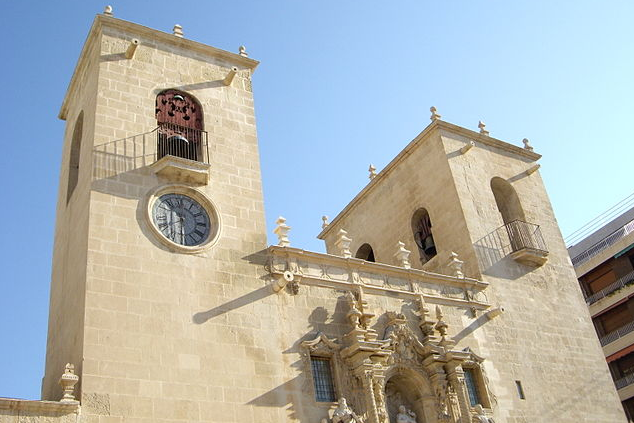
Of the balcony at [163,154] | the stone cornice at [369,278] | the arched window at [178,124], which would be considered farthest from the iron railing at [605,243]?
the balcony at [163,154]

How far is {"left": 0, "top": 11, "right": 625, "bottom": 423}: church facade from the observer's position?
1240cm

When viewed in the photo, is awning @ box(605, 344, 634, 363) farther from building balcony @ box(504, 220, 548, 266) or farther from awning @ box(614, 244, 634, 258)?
building balcony @ box(504, 220, 548, 266)

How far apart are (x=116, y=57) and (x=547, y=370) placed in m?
12.9

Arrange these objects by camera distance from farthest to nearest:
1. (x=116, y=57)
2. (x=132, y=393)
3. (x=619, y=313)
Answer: (x=619, y=313) < (x=116, y=57) < (x=132, y=393)

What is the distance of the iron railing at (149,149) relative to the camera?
1415 centimetres

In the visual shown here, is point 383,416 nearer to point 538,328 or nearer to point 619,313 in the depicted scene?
point 538,328

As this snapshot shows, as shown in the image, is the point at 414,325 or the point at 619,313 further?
the point at 619,313

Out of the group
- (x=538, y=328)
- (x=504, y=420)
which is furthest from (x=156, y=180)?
(x=538, y=328)

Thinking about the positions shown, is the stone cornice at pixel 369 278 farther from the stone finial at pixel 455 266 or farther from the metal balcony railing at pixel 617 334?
the metal balcony railing at pixel 617 334

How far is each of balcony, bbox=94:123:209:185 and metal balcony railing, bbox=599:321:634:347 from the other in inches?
893

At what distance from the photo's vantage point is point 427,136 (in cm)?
2119

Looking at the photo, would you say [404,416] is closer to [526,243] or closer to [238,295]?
[238,295]

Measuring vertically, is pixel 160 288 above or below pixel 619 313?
below

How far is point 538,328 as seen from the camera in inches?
725
